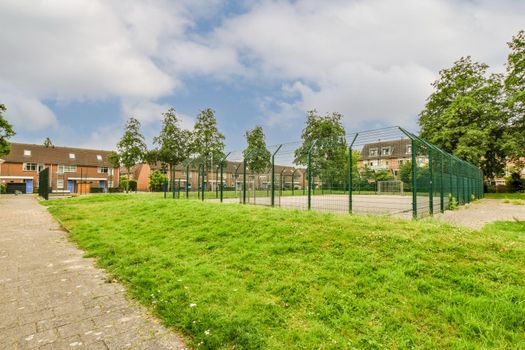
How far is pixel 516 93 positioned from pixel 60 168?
65191mm

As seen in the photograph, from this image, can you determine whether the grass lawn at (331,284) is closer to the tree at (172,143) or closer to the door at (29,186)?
the tree at (172,143)

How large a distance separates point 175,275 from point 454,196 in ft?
49.8

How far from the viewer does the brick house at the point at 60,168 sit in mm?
50781

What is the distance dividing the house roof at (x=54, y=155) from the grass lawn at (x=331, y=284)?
58.7 metres

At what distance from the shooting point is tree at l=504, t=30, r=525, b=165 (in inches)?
1059

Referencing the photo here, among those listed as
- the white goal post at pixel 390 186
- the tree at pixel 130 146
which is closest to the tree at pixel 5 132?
the tree at pixel 130 146

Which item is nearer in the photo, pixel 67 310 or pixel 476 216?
pixel 67 310

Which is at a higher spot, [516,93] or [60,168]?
[516,93]

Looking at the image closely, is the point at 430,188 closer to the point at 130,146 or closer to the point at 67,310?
the point at 67,310

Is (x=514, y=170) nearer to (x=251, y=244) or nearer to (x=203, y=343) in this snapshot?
(x=251, y=244)

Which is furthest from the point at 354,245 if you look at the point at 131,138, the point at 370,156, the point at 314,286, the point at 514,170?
the point at 370,156

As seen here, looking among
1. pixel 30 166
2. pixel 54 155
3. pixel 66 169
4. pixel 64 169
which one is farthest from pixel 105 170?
pixel 30 166

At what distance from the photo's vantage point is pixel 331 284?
4.01 meters

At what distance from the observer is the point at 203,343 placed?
295 centimetres
